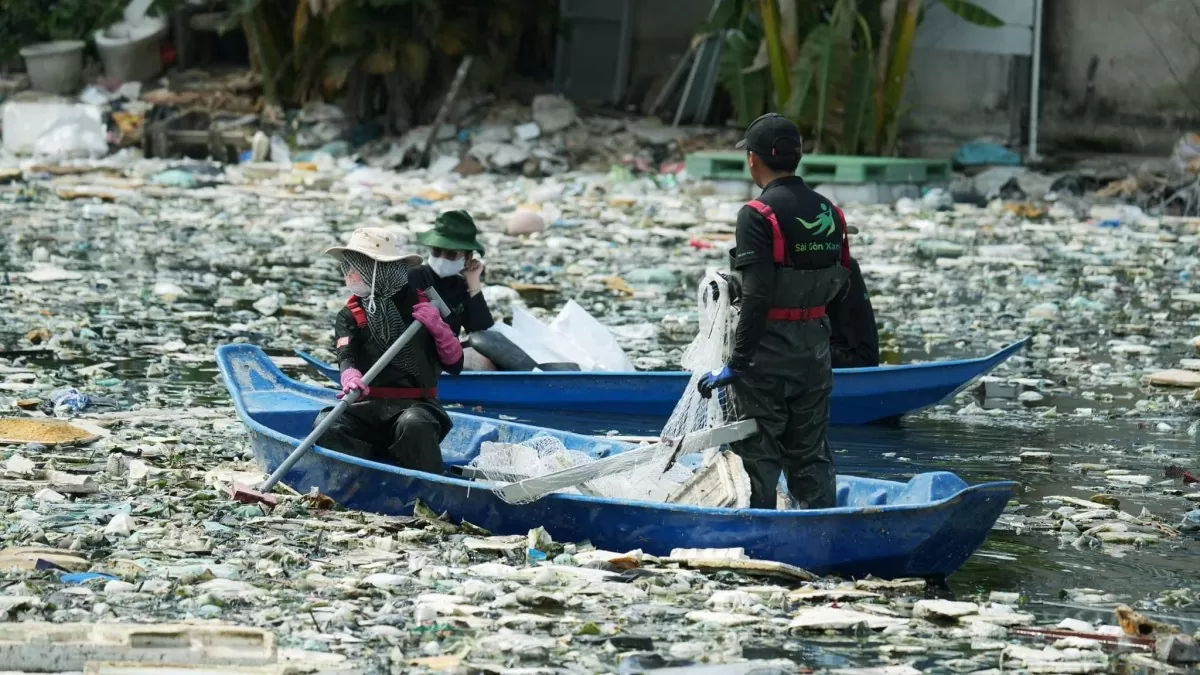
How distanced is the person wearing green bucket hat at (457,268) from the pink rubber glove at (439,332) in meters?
0.84

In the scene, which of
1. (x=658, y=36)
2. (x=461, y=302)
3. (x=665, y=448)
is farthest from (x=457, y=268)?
(x=658, y=36)

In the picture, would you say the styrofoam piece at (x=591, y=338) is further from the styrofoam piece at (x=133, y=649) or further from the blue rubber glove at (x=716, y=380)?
the styrofoam piece at (x=133, y=649)

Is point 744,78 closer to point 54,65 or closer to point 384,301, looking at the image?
point 54,65

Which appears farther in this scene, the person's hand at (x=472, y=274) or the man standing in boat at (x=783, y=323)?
the person's hand at (x=472, y=274)

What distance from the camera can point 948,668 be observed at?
182 inches

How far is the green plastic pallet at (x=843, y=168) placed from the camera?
17.3m

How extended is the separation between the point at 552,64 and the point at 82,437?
15849 millimetres

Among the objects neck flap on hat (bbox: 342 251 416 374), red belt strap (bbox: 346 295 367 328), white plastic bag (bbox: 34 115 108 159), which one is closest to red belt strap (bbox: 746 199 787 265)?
neck flap on hat (bbox: 342 251 416 374)

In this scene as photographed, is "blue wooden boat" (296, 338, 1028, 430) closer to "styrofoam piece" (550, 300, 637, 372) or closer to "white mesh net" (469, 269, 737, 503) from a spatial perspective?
"styrofoam piece" (550, 300, 637, 372)

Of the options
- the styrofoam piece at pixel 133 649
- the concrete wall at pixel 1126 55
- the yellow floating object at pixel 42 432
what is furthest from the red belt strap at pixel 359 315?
the concrete wall at pixel 1126 55

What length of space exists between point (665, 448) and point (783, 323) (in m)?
0.63

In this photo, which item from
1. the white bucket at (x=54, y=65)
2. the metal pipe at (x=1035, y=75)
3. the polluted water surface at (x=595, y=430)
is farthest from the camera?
the white bucket at (x=54, y=65)

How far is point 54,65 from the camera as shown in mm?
22281

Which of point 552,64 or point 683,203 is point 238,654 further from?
point 552,64
